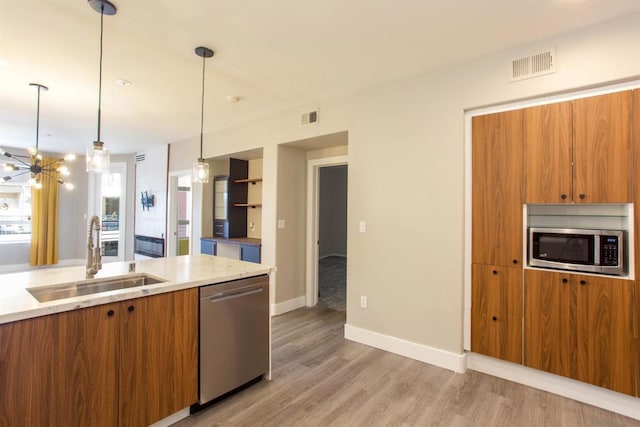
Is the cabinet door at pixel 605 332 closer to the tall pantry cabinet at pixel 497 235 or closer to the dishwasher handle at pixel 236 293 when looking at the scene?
the tall pantry cabinet at pixel 497 235

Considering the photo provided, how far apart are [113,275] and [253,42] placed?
207 centimetres

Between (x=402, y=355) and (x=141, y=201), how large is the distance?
20.6 ft

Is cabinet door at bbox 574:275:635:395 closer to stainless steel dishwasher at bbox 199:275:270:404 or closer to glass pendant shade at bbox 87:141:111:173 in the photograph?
stainless steel dishwasher at bbox 199:275:270:404

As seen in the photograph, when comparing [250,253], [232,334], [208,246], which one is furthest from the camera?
[208,246]

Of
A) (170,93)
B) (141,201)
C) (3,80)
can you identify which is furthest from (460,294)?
(141,201)

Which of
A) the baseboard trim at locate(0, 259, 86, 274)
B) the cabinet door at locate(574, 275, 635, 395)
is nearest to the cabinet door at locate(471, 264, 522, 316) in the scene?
the cabinet door at locate(574, 275, 635, 395)

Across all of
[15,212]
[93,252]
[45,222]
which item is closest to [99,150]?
[93,252]

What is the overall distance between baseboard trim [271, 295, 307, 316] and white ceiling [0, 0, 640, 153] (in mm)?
2682

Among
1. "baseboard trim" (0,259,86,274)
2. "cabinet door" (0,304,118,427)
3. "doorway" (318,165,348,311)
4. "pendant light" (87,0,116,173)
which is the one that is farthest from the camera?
"doorway" (318,165,348,311)

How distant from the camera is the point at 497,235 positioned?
8.57 feet

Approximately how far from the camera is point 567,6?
1.98 m

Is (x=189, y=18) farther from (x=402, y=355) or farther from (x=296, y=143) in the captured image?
(x=402, y=355)

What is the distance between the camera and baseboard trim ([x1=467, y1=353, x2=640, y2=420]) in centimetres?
213

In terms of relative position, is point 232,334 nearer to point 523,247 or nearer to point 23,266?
point 523,247
